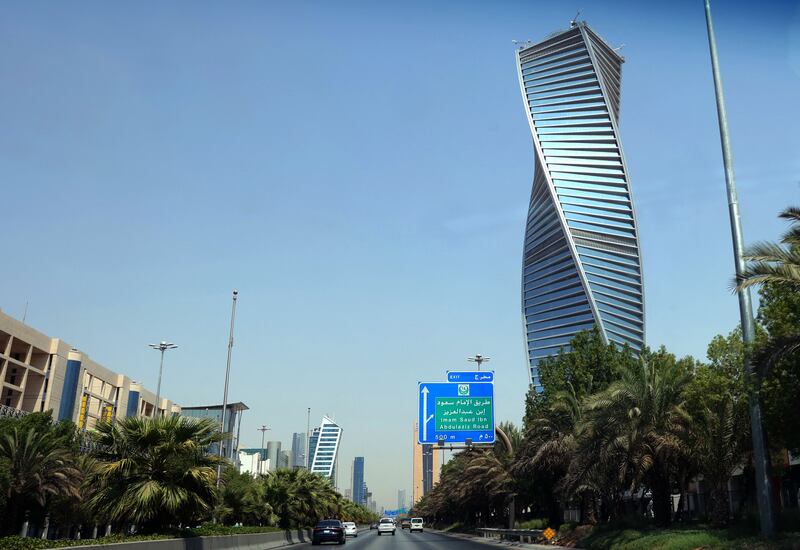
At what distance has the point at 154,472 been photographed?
64.8 ft

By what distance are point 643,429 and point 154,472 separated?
19.9 m

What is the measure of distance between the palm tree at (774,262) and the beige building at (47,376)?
49846 mm

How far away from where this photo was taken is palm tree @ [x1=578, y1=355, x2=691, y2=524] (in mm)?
28641

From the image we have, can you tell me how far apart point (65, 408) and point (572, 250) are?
414ft

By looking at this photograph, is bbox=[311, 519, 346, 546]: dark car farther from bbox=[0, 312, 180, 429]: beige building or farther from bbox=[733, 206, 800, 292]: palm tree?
bbox=[733, 206, 800, 292]: palm tree

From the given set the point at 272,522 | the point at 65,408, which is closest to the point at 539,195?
the point at 65,408

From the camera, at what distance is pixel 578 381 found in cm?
4431

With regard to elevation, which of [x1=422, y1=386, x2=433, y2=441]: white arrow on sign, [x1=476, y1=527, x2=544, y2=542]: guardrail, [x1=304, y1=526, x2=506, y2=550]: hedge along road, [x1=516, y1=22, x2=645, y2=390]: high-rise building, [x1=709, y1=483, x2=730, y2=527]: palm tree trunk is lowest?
[x1=304, y1=526, x2=506, y2=550]: hedge along road

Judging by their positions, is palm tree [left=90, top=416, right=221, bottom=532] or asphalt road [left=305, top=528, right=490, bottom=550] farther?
asphalt road [left=305, top=528, right=490, bottom=550]

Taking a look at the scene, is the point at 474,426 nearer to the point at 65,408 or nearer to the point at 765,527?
the point at 765,527

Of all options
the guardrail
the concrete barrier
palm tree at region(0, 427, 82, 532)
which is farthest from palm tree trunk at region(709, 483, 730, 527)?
palm tree at region(0, 427, 82, 532)

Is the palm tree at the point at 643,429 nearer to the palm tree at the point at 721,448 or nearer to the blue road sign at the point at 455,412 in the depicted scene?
the palm tree at the point at 721,448

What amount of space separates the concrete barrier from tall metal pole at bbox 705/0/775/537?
16047 millimetres

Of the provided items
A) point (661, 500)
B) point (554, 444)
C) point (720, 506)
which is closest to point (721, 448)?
point (720, 506)
